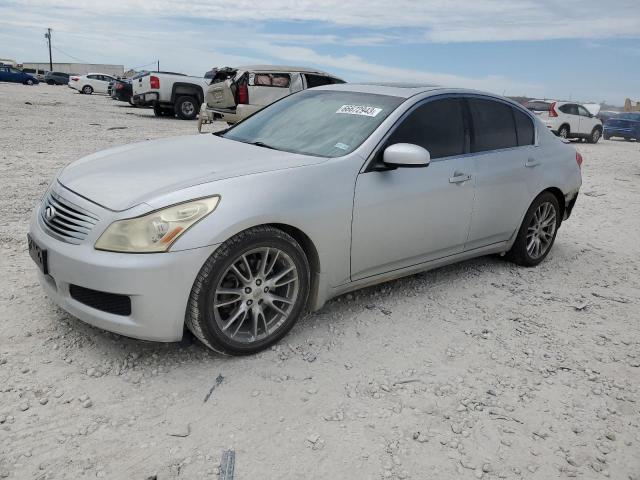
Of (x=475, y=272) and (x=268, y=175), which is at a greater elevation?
(x=268, y=175)

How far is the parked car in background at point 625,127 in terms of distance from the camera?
71.0 feet

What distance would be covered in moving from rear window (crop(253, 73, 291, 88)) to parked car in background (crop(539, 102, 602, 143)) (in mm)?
9453

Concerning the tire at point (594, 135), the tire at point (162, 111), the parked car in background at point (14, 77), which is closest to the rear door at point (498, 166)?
the tire at point (162, 111)

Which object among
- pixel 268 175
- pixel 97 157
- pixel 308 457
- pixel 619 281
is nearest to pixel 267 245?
pixel 268 175

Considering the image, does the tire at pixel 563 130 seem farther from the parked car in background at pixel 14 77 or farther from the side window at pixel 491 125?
the parked car in background at pixel 14 77

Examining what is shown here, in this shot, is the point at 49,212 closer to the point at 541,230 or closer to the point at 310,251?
the point at 310,251

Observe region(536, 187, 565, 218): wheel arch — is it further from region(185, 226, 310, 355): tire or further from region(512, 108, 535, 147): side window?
region(185, 226, 310, 355): tire

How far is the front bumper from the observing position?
8.81ft

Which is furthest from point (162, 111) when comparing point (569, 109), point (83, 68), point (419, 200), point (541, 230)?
point (83, 68)

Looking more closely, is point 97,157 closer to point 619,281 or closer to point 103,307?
point 103,307

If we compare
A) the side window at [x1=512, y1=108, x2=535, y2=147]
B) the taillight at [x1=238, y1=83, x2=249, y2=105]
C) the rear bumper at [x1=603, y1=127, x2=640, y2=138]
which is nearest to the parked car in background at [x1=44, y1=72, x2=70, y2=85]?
the taillight at [x1=238, y1=83, x2=249, y2=105]

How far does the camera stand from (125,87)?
22.6 metres

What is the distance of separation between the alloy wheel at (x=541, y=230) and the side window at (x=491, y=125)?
0.73 meters

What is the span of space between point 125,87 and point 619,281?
21737 mm
